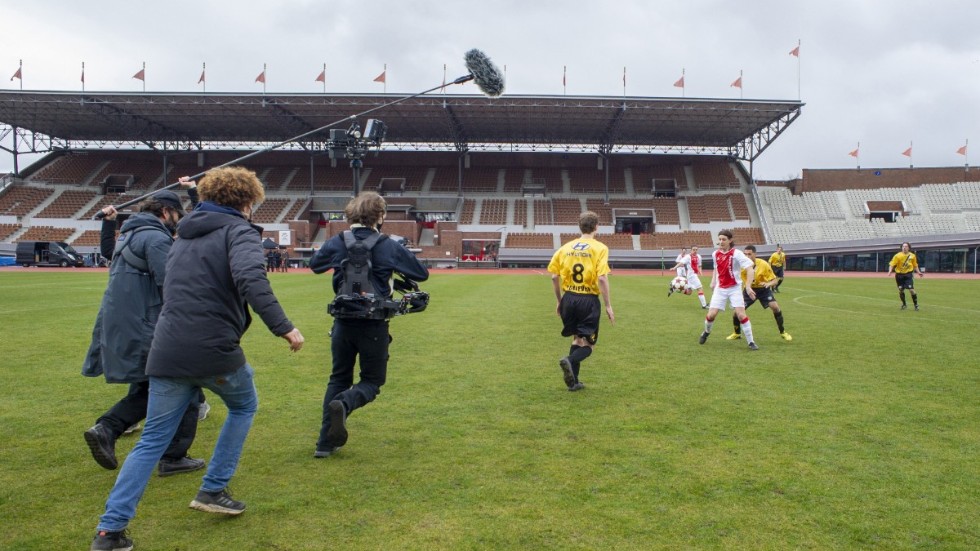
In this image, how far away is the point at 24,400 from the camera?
6543 mm

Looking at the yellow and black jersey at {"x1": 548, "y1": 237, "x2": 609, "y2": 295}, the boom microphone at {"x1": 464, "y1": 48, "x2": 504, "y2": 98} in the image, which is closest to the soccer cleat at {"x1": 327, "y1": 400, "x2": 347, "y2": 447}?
the yellow and black jersey at {"x1": 548, "y1": 237, "x2": 609, "y2": 295}

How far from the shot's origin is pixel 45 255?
44.3 metres

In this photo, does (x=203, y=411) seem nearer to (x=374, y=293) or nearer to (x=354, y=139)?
(x=374, y=293)

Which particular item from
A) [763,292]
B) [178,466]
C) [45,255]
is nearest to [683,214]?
[763,292]

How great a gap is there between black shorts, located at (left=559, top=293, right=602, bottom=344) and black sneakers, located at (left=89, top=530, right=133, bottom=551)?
4.74 metres

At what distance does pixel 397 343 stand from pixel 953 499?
8.08 m

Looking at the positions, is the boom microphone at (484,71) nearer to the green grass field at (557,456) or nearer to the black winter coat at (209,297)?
the green grass field at (557,456)

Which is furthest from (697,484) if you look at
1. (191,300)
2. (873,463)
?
(191,300)

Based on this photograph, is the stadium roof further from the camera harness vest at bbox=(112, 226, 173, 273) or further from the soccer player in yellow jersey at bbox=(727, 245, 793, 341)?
the camera harness vest at bbox=(112, 226, 173, 273)

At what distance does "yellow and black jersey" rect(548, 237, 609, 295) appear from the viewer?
23.2 feet

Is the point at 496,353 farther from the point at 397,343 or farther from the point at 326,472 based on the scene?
the point at 326,472

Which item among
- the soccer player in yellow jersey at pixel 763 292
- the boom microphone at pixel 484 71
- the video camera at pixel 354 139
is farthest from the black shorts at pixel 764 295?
the video camera at pixel 354 139

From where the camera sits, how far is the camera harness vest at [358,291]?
452 cm

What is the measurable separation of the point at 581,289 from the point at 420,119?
4725cm
